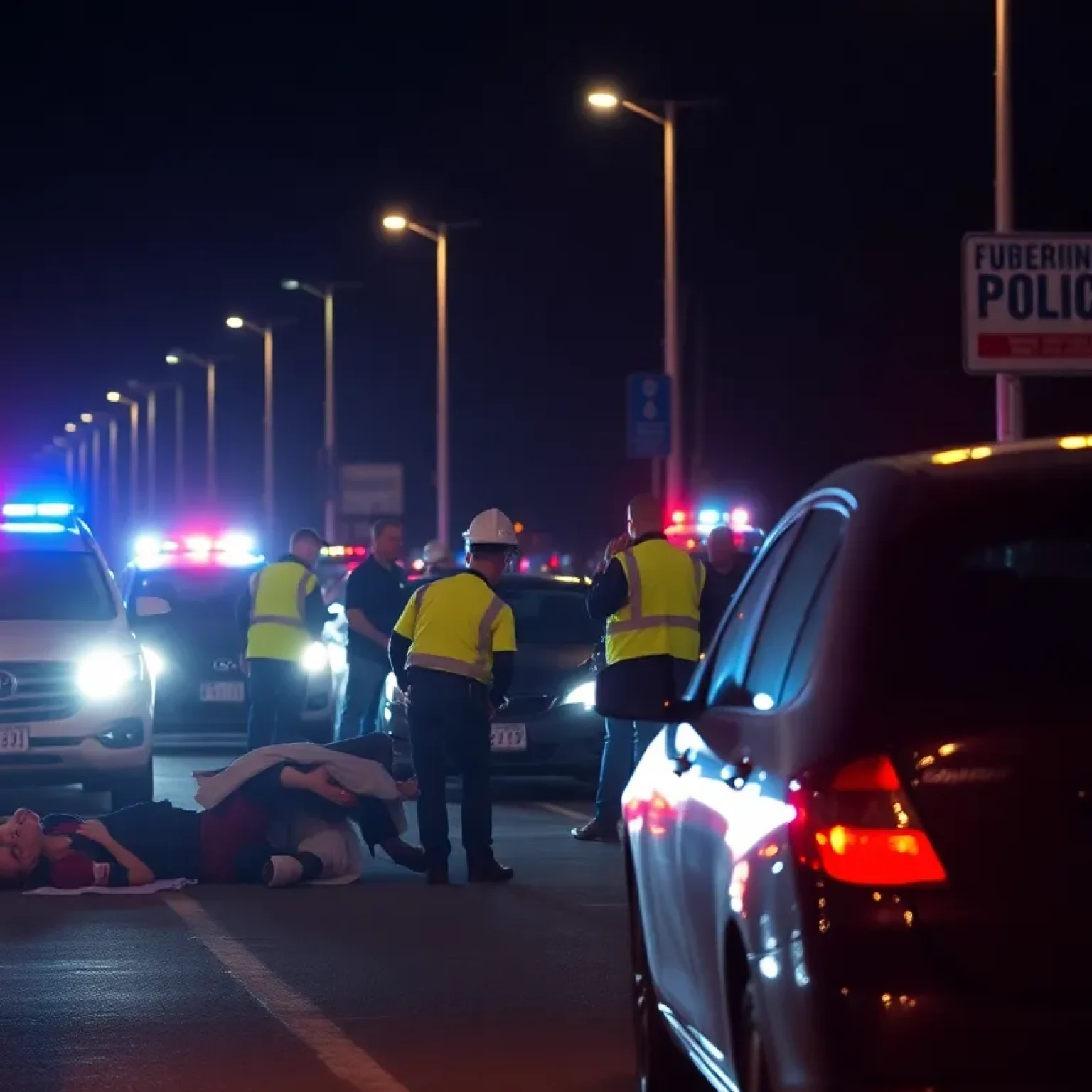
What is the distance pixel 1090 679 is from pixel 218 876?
9190 mm

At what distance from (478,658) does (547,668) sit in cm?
426

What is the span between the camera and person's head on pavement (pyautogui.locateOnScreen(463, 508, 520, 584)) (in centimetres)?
1428

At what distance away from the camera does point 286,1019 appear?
30.8 ft

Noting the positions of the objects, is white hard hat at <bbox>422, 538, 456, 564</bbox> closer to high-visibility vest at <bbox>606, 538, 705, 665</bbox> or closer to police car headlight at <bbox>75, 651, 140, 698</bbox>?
police car headlight at <bbox>75, 651, 140, 698</bbox>

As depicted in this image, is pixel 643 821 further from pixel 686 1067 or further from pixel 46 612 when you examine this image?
pixel 46 612

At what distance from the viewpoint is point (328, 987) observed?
10188 millimetres

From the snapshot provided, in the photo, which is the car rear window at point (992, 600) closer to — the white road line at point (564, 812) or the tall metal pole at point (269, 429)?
the white road line at point (564, 812)

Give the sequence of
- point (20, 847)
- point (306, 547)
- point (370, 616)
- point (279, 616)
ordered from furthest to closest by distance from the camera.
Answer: point (306, 547), point (279, 616), point (370, 616), point (20, 847)

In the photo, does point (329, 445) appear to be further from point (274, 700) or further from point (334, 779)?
point (334, 779)

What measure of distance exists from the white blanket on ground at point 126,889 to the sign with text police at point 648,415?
23.7 metres

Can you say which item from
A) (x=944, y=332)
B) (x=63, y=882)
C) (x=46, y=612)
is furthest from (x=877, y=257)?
(x=63, y=882)

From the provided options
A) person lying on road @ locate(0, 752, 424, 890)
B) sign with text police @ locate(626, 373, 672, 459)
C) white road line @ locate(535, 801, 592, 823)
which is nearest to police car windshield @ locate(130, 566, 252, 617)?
white road line @ locate(535, 801, 592, 823)

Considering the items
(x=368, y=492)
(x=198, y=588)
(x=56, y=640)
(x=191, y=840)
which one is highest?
(x=368, y=492)

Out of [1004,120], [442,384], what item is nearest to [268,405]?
[442,384]
